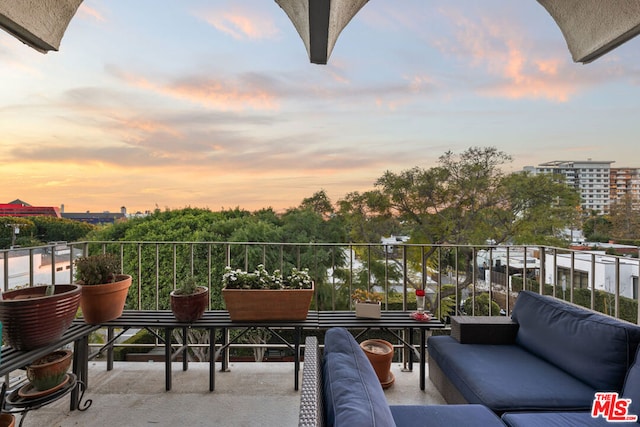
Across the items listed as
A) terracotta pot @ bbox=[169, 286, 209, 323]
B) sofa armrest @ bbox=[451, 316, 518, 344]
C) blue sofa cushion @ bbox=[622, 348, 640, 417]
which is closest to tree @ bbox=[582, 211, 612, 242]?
sofa armrest @ bbox=[451, 316, 518, 344]

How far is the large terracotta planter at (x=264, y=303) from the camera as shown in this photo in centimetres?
232

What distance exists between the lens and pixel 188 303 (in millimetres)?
2295

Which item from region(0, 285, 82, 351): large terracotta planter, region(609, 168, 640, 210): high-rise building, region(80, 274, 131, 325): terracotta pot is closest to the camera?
region(0, 285, 82, 351): large terracotta planter

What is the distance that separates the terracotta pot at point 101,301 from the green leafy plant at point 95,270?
0.23 ft

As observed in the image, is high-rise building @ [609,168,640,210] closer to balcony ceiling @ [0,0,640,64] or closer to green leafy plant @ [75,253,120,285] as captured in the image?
balcony ceiling @ [0,0,640,64]

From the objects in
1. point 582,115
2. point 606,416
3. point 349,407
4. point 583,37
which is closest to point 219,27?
point 583,37

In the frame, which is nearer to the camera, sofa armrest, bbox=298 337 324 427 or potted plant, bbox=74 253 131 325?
sofa armrest, bbox=298 337 324 427

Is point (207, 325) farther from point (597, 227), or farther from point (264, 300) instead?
point (597, 227)

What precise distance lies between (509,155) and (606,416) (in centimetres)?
840

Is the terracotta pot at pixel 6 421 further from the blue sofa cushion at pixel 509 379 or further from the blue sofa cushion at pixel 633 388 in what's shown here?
the blue sofa cushion at pixel 633 388

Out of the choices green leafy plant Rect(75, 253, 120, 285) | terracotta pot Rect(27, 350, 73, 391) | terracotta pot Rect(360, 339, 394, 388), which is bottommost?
terracotta pot Rect(360, 339, 394, 388)

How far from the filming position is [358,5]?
1.16m

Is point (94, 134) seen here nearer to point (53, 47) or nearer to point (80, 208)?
point (80, 208)

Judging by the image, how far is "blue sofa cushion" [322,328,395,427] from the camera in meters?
0.81
